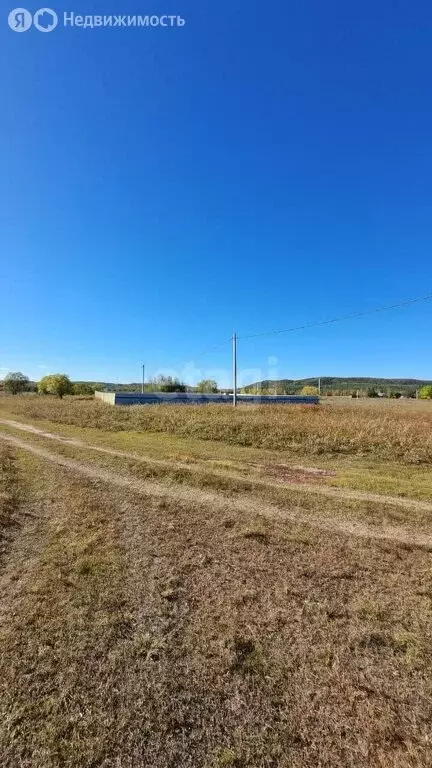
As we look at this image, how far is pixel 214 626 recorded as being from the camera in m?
4.06

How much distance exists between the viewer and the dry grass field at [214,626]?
2719 millimetres

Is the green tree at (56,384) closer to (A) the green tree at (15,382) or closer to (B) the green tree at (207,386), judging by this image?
(A) the green tree at (15,382)

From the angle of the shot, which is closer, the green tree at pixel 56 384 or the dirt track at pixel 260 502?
the dirt track at pixel 260 502

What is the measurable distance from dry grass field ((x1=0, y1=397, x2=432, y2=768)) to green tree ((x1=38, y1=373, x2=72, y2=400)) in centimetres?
9417

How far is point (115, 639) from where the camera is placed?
3.81 m

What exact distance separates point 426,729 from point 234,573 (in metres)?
2.83

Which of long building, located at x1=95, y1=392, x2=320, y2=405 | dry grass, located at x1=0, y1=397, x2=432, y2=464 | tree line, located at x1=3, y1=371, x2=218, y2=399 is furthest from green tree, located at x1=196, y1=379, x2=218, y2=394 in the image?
dry grass, located at x1=0, y1=397, x2=432, y2=464

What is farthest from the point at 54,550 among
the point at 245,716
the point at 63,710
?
the point at 245,716

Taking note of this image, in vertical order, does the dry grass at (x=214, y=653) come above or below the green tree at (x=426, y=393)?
below

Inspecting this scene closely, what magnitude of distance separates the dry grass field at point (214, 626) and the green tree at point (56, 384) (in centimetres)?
9417

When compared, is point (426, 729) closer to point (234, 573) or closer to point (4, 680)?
point (234, 573)

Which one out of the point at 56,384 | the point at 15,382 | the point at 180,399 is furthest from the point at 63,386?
the point at 180,399

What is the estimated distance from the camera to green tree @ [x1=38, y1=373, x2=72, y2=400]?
97.4m

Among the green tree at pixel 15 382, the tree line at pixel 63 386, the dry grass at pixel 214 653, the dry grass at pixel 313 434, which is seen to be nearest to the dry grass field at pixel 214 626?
the dry grass at pixel 214 653
